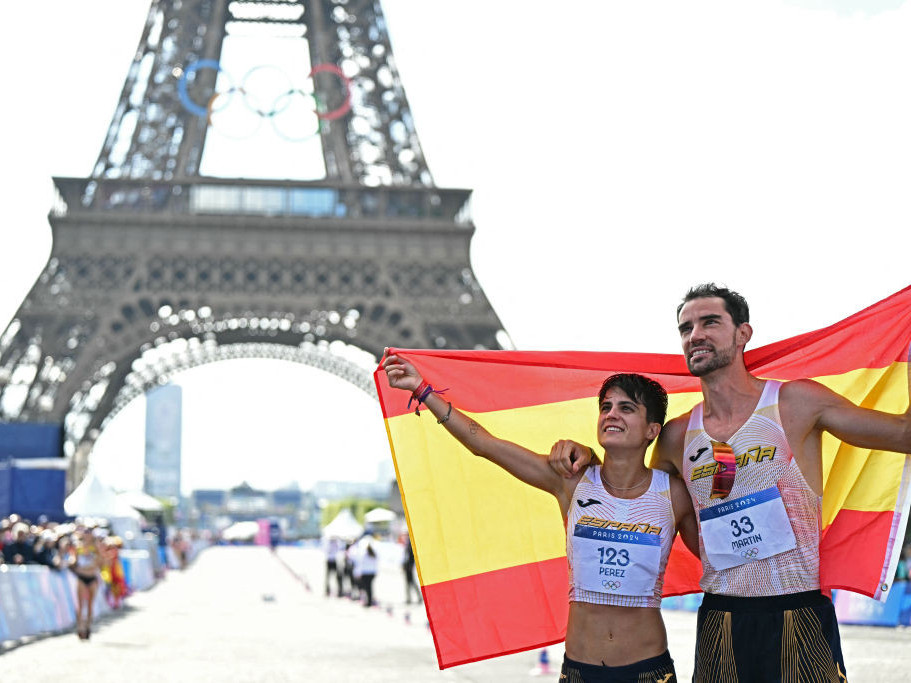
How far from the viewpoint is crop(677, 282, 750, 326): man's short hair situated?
460cm

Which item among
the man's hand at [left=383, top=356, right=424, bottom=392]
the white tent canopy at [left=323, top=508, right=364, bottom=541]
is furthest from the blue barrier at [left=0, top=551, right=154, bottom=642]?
the white tent canopy at [left=323, top=508, right=364, bottom=541]

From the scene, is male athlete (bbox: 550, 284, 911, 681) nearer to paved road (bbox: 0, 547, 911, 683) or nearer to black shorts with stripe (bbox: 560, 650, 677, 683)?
black shorts with stripe (bbox: 560, 650, 677, 683)

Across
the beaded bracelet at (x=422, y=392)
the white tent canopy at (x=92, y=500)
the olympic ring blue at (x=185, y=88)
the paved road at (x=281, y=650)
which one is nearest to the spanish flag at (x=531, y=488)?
the beaded bracelet at (x=422, y=392)

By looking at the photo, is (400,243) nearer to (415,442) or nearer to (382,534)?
(415,442)

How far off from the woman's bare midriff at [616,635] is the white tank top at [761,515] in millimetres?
229

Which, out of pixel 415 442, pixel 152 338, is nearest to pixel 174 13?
pixel 152 338

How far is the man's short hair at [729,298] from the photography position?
4598 millimetres

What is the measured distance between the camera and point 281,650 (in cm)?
1509

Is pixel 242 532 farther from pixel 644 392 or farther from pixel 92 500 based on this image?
pixel 644 392

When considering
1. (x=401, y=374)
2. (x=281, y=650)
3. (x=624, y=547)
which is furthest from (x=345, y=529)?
(x=624, y=547)

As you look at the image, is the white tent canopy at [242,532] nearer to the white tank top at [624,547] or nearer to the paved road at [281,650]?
the paved road at [281,650]

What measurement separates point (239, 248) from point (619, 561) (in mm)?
42586

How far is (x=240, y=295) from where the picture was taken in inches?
1812

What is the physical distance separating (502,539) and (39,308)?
39.5 meters
